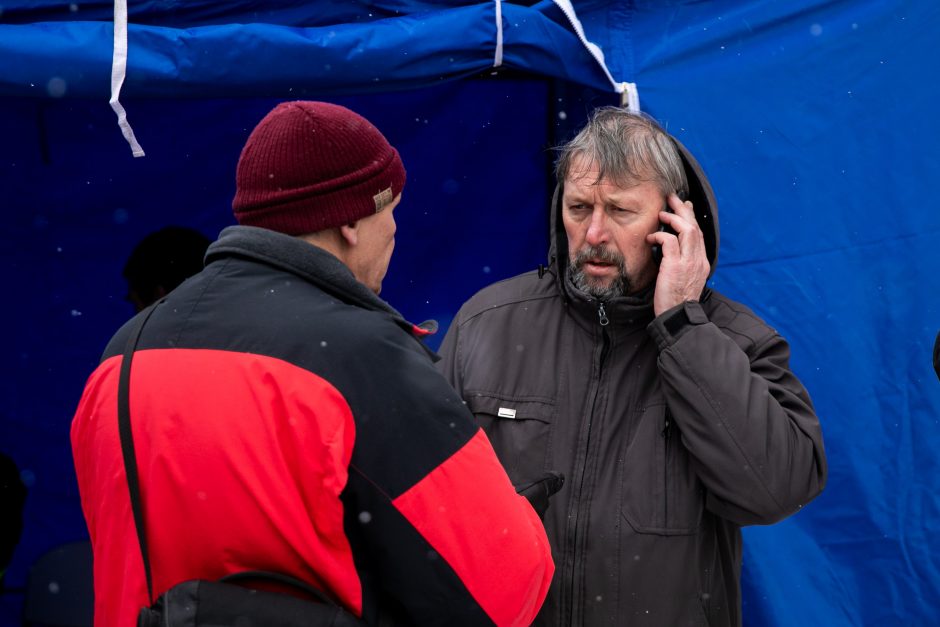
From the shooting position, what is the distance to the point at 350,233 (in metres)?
1.50

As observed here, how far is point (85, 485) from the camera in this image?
146 centimetres

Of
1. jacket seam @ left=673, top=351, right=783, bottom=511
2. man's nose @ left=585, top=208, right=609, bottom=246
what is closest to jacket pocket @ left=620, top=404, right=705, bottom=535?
jacket seam @ left=673, top=351, right=783, bottom=511

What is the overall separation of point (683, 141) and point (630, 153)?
0.56 m

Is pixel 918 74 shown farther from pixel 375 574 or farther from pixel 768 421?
pixel 375 574

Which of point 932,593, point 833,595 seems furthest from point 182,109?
point 932,593

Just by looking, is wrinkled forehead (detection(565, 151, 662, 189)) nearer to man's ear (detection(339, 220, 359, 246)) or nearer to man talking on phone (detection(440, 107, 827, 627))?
man talking on phone (detection(440, 107, 827, 627))

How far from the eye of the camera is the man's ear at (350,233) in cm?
149

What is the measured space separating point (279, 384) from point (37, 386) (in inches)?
86.6

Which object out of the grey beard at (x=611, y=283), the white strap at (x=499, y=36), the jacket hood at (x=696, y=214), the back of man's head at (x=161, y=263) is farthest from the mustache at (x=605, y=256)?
the back of man's head at (x=161, y=263)

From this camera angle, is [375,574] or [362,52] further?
[362,52]

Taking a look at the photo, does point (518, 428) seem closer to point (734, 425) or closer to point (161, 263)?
point (734, 425)

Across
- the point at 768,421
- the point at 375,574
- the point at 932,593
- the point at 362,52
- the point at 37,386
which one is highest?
the point at 362,52

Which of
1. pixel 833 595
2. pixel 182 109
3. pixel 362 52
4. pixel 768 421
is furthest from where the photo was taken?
pixel 182 109

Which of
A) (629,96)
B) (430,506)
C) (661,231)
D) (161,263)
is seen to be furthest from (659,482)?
(161,263)
